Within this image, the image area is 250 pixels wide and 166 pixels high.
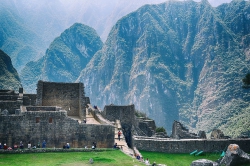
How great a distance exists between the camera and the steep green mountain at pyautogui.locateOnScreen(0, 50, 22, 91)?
9600 centimetres

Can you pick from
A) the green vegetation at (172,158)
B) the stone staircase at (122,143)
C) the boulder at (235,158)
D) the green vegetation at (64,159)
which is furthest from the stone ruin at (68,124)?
the boulder at (235,158)

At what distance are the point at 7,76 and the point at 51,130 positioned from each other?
89662 mm

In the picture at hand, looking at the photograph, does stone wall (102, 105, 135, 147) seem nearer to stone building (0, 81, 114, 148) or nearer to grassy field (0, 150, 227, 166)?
stone building (0, 81, 114, 148)

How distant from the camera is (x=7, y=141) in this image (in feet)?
66.6

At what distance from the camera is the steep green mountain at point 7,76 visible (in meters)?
96.0

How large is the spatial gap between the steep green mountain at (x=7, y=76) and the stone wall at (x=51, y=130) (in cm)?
7259

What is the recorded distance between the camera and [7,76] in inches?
4168

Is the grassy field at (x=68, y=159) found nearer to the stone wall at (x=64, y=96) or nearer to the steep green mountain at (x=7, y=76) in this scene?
the stone wall at (x=64, y=96)

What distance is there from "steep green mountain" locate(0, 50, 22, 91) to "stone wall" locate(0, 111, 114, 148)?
72.6 metres

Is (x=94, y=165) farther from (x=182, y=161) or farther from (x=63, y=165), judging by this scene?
(x=182, y=161)

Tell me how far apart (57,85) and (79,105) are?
2.52m

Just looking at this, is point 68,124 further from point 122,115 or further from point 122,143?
point 122,115

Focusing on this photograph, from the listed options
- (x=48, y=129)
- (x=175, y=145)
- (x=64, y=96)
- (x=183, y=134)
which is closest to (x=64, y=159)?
(x=48, y=129)

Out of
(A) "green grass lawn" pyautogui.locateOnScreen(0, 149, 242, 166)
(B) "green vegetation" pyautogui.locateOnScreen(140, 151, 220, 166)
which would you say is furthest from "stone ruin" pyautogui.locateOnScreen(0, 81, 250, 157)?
(A) "green grass lawn" pyautogui.locateOnScreen(0, 149, 242, 166)
